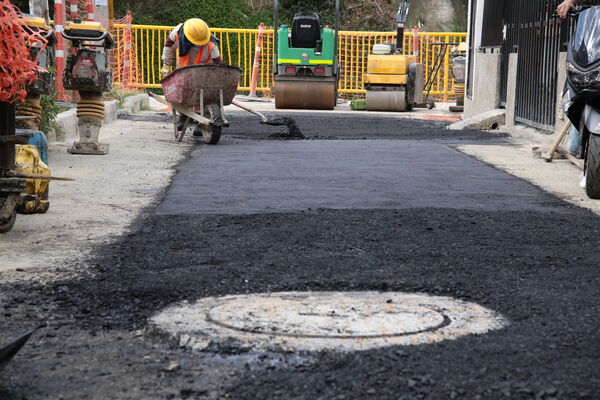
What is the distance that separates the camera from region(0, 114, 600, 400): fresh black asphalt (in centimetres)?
299

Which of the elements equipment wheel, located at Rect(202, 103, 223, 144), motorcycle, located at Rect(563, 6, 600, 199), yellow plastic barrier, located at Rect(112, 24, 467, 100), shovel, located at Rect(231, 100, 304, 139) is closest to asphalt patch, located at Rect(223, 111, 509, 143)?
shovel, located at Rect(231, 100, 304, 139)

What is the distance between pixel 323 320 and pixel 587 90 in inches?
176

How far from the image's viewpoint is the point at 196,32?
12195mm

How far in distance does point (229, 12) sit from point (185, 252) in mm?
27018

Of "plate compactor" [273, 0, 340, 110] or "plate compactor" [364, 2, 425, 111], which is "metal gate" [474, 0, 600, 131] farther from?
"plate compactor" [273, 0, 340, 110]

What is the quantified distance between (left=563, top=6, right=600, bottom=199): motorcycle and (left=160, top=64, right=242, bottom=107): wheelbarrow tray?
4867 mm

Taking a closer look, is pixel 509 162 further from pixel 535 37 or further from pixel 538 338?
pixel 538 338

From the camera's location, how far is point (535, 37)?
13711 mm

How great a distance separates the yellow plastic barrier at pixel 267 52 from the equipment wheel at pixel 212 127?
1510 centimetres

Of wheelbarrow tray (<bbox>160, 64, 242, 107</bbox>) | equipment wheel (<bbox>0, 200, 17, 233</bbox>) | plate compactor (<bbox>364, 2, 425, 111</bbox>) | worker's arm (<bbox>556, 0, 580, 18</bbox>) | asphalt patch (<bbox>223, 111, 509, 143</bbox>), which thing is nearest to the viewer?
equipment wheel (<bbox>0, 200, 17, 233</bbox>)

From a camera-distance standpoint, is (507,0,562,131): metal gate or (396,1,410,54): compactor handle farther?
(396,1,410,54): compactor handle

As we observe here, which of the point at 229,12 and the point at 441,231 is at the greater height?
Answer: the point at 229,12

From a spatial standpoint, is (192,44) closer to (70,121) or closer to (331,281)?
(70,121)

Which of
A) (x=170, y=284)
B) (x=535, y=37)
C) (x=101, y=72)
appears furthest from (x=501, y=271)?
(x=535, y=37)
